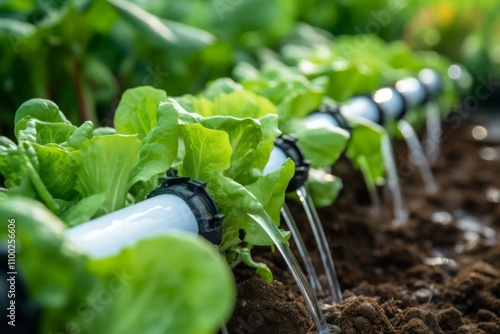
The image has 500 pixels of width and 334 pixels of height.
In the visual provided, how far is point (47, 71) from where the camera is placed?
2.89 metres

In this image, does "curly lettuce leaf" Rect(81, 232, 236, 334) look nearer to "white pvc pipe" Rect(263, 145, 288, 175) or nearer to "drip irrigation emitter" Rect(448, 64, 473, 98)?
"white pvc pipe" Rect(263, 145, 288, 175)

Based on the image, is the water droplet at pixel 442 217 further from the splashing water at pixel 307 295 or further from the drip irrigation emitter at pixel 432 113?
the splashing water at pixel 307 295

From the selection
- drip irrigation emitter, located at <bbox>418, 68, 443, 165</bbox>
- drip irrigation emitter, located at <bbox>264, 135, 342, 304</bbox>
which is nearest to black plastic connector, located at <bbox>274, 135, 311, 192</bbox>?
drip irrigation emitter, located at <bbox>264, 135, 342, 304</bbox>

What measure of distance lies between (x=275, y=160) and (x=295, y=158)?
0.09 m

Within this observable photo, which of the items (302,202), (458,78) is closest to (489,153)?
(458,78)

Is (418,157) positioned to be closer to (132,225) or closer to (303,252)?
(303,252)

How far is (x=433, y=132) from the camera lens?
Answer: 3.91m

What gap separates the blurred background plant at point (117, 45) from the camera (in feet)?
8.56

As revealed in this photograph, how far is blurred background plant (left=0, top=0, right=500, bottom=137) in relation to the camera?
103 inches

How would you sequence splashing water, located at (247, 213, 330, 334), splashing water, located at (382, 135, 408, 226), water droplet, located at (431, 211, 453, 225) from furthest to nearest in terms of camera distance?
water droplet, located at (431, 211, 453, 225) < splashing water, located at (382, 135, 408, 226) < splashing water, located at (247, 213, 330, 334)

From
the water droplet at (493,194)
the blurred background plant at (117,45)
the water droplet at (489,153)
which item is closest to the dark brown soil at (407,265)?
the water droplet at (493,194)

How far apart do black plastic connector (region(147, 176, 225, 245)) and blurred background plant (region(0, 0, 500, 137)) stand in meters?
1.23

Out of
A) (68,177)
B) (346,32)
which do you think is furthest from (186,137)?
(346,32)

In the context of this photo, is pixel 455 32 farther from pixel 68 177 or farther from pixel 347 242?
pixel 68 177
